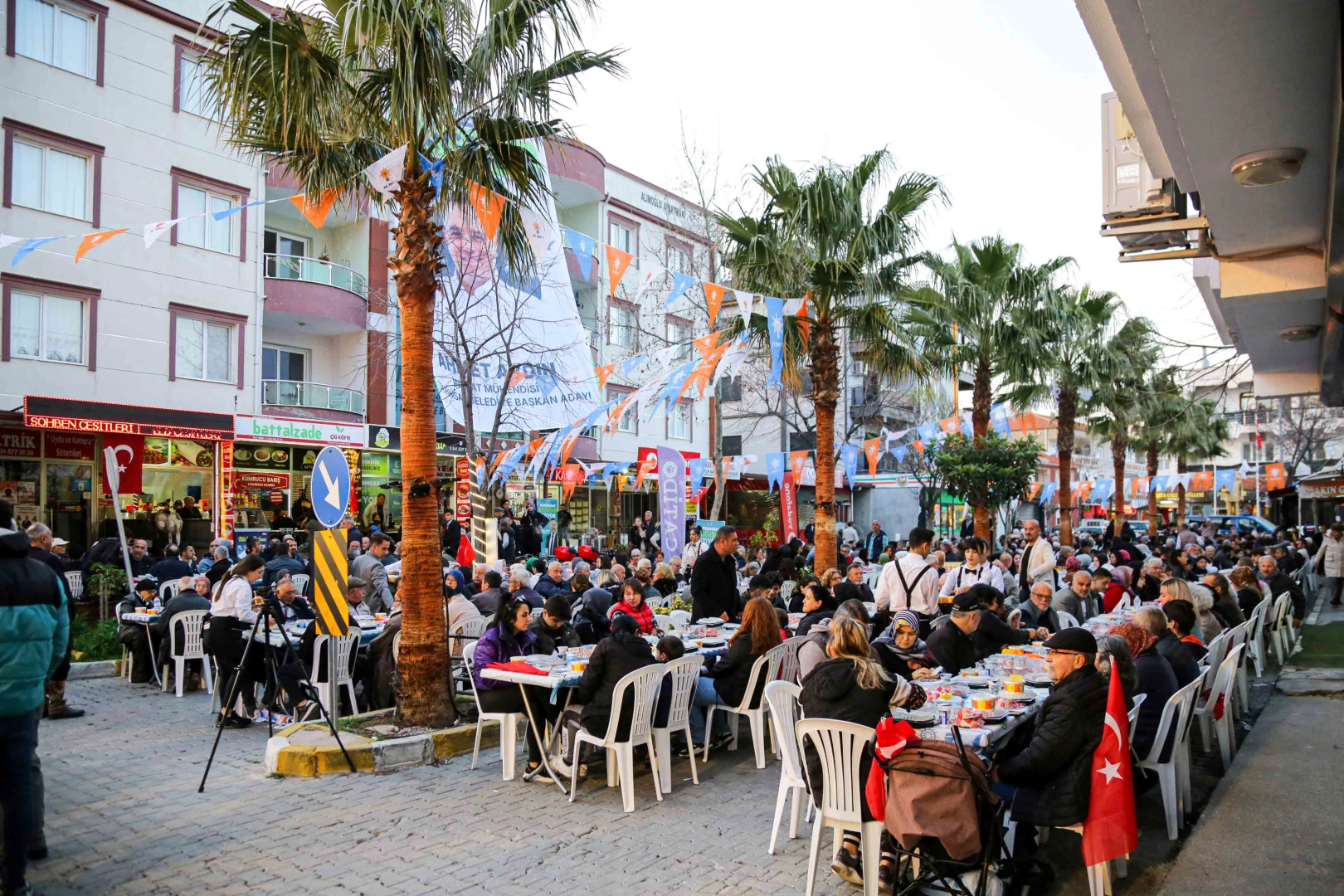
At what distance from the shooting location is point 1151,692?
623 cm

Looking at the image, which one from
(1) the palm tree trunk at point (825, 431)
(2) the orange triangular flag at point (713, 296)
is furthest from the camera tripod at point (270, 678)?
(1) the palm tree trunk at point (825, 431)

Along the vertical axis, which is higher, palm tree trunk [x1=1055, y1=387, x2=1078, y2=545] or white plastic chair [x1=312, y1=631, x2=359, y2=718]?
palm tree trunk [x1=1055, y1=387, x2=1078, y2=545]

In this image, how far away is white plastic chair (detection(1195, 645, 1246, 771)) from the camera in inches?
285

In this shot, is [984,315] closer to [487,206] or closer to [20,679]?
[487,206]

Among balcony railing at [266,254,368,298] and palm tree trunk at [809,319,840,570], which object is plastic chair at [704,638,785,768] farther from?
balcony railing at [266,254,368,298]

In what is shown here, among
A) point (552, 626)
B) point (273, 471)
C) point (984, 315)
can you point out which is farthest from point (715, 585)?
point (273, 471)

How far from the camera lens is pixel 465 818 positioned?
6305mm

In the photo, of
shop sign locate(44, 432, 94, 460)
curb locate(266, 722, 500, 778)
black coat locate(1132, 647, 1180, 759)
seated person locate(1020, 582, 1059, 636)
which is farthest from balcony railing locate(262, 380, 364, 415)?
black coat locate(1132, 647, 1180, 759)

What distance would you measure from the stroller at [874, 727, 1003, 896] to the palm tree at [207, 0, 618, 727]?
491cm

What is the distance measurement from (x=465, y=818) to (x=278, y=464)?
60.8ft

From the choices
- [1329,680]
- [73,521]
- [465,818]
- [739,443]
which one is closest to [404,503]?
[465,818]

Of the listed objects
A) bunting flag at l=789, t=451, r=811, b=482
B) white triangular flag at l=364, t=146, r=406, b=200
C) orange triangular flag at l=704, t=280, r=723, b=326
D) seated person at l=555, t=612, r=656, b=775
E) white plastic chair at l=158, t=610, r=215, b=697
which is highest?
white triangular flag at l=364, t=146, r=406, b=200

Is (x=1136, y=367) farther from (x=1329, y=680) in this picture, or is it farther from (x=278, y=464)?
(x=278, y=464)

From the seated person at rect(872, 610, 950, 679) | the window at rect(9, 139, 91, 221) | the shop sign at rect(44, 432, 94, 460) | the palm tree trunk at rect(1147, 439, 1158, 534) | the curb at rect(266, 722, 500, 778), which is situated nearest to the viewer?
the seated person at rect(872, 610, 950, 679)
